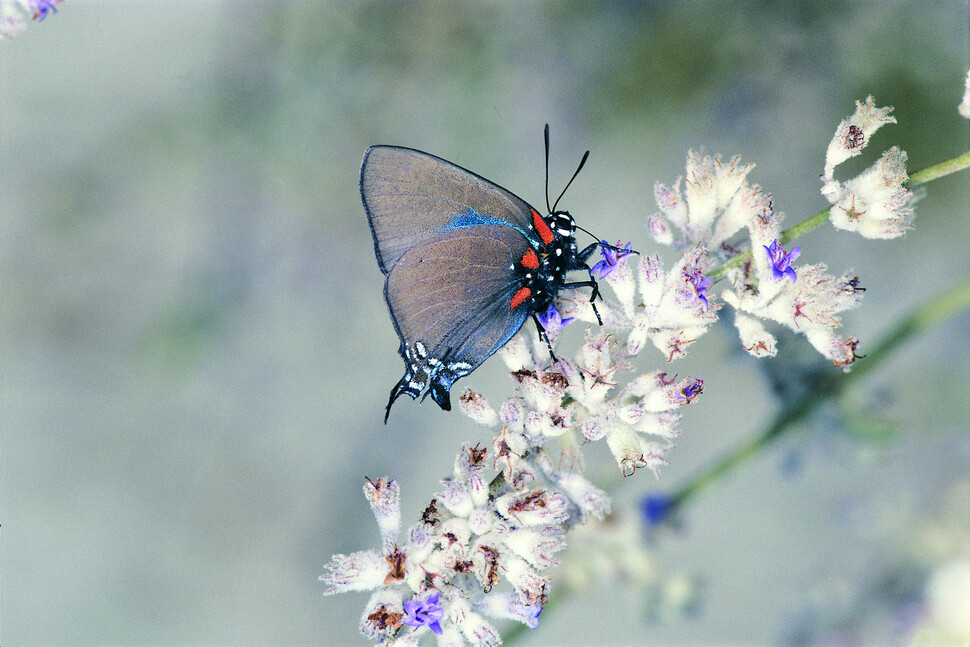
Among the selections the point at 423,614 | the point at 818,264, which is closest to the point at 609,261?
the point at 818,264

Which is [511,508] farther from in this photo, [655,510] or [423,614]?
[655,510]

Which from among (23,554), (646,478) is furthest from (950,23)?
(23,554)

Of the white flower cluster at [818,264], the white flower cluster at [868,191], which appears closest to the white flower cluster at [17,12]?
the white flower cluster at [818,264]

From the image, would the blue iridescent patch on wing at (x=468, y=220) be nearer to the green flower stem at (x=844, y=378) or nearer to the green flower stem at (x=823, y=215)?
the green flower stem at (x=823, y=215)

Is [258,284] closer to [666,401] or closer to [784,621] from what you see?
[666,401]

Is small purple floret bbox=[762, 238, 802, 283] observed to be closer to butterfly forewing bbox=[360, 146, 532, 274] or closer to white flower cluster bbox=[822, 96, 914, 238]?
white flower cluster bbox=[822, 96, 914, 238]

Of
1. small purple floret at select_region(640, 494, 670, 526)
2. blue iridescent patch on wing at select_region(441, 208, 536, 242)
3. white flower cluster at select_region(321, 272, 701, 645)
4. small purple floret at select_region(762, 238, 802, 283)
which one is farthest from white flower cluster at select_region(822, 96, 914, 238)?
small purple floret at select_region(640, 494, 670, 526)
